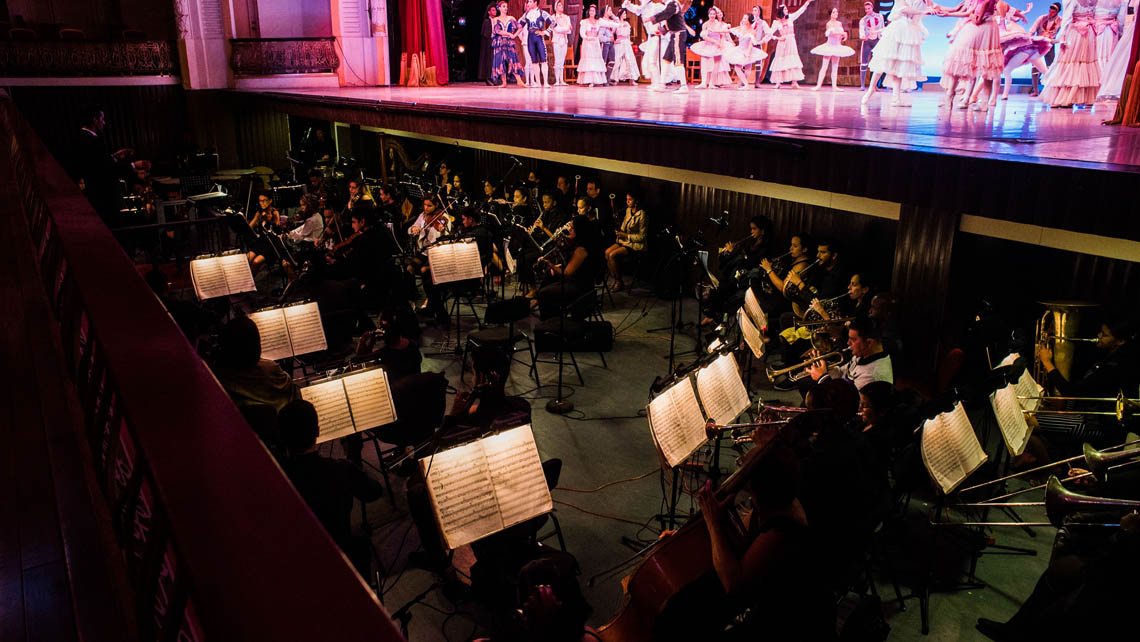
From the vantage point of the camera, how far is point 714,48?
11.9 metres

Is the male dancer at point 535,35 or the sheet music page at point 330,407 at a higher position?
the male dancer at point 535,35

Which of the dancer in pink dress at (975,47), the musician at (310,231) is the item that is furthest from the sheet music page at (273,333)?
the dancer in pink dress at (975,47)

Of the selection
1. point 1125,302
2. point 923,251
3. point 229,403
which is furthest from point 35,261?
point 1125,302

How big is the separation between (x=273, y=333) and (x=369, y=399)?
154 centimetres

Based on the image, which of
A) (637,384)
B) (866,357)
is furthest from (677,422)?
(637,384)

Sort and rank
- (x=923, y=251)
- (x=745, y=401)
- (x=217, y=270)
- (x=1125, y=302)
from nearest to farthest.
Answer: (x=745, y=401), (x=1125, y=302), (x=923, y=251), (x=217, y=270)

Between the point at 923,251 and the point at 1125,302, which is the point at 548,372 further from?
the point at 1125,302

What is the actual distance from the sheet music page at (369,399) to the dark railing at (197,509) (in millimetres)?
2138

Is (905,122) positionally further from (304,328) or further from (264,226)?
(264,226)

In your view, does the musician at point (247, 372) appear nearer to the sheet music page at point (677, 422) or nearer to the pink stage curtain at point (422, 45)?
the sheet music page at point (677, 422)

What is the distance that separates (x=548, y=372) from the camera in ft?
25.2

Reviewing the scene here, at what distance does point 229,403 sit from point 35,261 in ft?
8.97

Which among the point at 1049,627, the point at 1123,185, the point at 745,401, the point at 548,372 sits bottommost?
the point at 548,372

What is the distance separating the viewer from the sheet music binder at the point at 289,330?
556 cm
